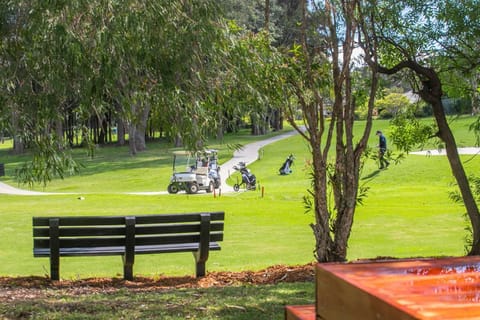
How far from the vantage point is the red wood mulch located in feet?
24.4

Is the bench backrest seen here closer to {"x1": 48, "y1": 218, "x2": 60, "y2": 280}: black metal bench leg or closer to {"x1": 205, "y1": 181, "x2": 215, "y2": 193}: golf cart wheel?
{"x1": 48, "y1": 218, "x2": 60, "y2": 280}: black metal bench leg

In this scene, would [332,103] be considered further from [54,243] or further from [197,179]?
[197,179]

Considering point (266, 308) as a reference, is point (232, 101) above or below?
above

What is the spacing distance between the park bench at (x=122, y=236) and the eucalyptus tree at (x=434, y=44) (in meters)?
3.04

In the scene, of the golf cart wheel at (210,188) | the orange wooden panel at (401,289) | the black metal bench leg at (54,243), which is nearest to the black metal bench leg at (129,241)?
the black metal bench leg at (54,243)

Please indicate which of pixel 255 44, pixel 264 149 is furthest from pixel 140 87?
pixel 264 149

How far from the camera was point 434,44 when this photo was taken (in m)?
8.39

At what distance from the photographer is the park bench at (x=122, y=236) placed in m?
8.35

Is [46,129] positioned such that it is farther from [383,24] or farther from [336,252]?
[383,24]

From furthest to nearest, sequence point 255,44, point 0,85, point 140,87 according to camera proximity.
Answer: point 255,44 < point 140,87 < point 0,85

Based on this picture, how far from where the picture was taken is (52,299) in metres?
6.30

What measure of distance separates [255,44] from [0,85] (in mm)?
2854

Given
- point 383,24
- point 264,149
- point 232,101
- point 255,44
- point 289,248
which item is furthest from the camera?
point 264,149

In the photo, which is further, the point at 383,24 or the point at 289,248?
the point at 289,248
